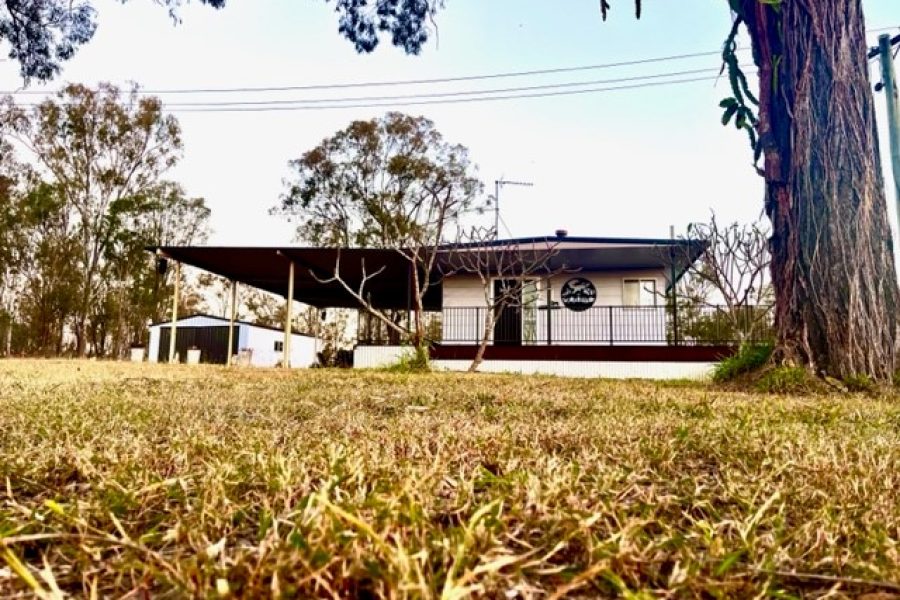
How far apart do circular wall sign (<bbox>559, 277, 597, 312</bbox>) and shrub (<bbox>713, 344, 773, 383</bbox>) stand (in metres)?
9.73

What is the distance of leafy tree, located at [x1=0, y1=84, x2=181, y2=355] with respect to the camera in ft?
65.9

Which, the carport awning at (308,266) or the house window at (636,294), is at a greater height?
the carport awning at (308,266)

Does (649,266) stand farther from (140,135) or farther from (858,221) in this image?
(140,135)

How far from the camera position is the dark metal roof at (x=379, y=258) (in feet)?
39.1

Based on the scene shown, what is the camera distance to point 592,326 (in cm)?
1376

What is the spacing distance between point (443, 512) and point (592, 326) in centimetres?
1351

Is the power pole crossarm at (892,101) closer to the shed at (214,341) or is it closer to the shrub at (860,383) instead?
Result: the shrub at (860,383)

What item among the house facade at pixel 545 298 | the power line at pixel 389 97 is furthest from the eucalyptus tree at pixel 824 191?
the power line at pixel 389 97

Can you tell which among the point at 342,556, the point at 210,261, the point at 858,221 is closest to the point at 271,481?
the point at 342,556

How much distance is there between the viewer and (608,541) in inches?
22.3

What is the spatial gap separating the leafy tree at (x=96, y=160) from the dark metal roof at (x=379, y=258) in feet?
29.2

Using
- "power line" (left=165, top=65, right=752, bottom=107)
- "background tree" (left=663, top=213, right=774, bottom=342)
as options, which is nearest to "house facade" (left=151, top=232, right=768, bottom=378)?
"background tree" (left=663, top=213, right=774, bottom=342)

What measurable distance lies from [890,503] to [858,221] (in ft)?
11.5

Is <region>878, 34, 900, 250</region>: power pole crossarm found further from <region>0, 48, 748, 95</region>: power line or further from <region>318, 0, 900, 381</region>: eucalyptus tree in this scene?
<region>0, 48, 748, 95</region>: power line
